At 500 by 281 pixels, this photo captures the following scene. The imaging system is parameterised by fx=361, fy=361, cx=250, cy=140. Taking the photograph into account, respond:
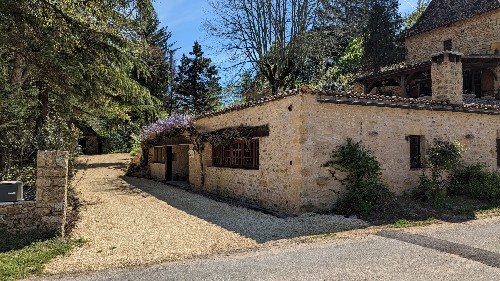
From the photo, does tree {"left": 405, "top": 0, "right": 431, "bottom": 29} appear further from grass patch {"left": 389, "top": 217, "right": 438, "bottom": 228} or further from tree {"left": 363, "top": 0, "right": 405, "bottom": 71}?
grass patch {"left": 389, "top": 217, "right": 438, "bottom": 228}

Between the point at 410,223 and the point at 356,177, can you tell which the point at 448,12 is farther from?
the point at 410,223

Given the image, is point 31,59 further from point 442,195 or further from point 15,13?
point 442,195

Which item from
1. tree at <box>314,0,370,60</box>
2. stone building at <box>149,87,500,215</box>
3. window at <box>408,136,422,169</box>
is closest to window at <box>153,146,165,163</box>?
stone building at <box>149,87,500,215</box>

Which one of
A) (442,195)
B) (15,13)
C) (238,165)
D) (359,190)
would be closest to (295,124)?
(359,190)

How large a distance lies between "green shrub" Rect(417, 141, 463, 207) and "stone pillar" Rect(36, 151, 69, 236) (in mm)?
8729

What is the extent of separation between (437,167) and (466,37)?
45.1 ft

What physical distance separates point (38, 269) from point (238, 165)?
23.5 feet

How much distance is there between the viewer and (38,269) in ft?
16.5

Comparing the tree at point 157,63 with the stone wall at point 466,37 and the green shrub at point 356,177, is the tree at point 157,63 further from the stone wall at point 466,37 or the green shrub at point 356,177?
the stone wall at point 466,37

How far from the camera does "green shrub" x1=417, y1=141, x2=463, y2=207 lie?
959cm

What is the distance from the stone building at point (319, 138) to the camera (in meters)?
8.71

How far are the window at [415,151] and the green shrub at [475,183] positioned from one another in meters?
1.29

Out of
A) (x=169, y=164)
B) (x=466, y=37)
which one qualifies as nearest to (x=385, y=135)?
(x=169, y=164)

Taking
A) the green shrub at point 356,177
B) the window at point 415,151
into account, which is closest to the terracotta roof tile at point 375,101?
the window at point 415,151
